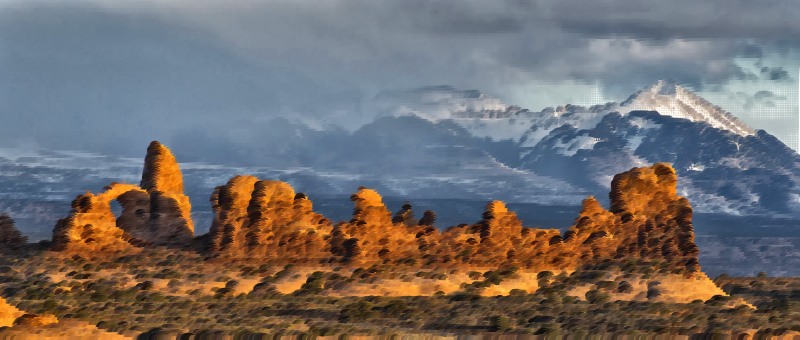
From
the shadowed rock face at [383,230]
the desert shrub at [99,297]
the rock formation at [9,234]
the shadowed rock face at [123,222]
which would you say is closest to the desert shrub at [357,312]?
the shadowed rock face at [383,230]

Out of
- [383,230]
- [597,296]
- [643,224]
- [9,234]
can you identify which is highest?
[643,224]

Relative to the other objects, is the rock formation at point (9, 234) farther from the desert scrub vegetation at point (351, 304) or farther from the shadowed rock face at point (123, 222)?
the shadowed rock face at point (123, 222)

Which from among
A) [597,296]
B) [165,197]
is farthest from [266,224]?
[597,296]

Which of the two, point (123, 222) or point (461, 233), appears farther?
point (123, 222)

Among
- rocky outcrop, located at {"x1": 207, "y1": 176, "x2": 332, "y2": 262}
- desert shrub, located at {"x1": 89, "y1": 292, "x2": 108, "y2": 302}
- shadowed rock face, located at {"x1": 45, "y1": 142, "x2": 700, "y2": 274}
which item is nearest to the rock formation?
shadowed rock face, located at {"x1": 45, "y1": 142, "x2": 700, "y2": 274}

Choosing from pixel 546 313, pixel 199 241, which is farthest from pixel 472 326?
pixel 199 241

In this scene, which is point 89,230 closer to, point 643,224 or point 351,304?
point 351,304

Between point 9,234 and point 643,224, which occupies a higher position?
point 643,224

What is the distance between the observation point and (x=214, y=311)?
163ft

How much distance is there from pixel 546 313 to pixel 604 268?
11819mm

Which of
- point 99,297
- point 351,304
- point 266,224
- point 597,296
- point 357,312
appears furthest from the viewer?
point 266,224

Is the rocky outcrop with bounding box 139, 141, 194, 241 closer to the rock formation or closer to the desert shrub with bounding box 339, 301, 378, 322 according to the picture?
the rock formation

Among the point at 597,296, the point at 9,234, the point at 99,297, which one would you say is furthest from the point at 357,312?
the point at 9,234

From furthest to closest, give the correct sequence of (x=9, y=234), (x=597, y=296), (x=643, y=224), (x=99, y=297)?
(x=9, y=234)
(x=643, y=224)
(x=99, y=297)
(x=597, y=296)
